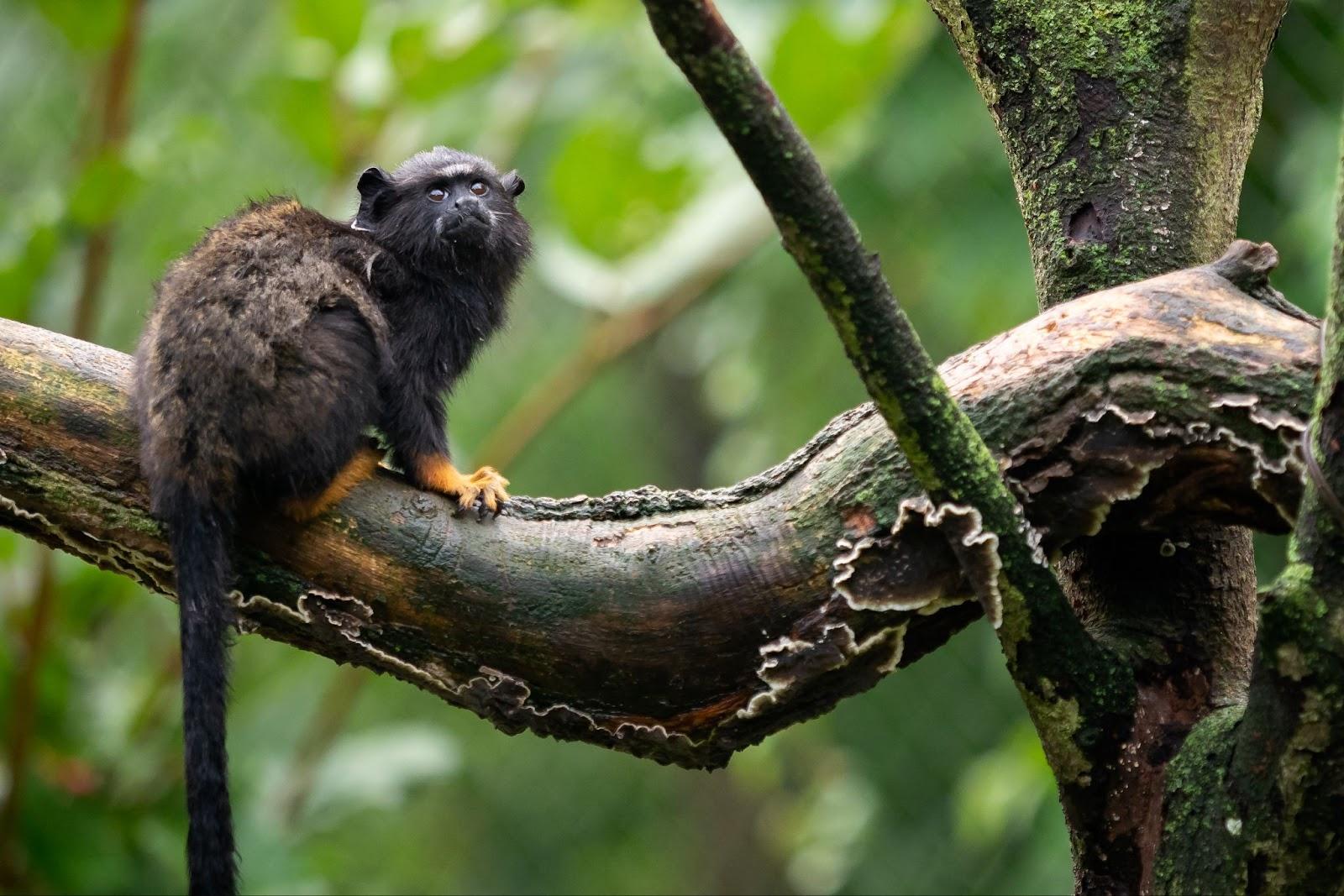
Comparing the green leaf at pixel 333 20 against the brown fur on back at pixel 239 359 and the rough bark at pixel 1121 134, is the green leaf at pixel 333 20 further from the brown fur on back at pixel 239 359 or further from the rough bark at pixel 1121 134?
the rough bark at pixel 1121 134

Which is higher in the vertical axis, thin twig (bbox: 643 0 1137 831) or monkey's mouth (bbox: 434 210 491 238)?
monkey's mouth (bbox: 434 210 491 238)

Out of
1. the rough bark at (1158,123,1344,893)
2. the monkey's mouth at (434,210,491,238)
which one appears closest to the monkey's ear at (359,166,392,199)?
the monkey's mouth at (434,210,491,238)

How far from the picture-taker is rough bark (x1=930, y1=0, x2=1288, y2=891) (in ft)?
8.12

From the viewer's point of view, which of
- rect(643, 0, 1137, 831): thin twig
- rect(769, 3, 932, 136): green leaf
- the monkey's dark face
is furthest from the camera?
rect(769, 3, 932, 136): green leaf

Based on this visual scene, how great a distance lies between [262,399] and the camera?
8.18 ft

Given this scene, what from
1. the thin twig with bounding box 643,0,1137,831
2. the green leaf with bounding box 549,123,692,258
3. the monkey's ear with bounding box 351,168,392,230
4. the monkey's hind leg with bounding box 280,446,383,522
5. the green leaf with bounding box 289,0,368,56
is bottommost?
the thin twig with bounding box 643,0,1137,831

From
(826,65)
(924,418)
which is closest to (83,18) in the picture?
(826,65)

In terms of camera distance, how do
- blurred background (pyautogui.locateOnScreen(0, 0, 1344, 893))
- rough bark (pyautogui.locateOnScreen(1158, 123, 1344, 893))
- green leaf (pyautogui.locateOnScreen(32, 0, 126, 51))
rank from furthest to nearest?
blurred background (pyautogui.locateOnScreen(0, 0, 1344, 893)), green leaf (pyautogui.locateOnScreen(32, 0, 126, 51)), rough bark (pyautogui.locateOnScreen(1158, 123, 1344, 893))

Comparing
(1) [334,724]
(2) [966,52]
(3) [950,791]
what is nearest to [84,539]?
(2) [966,52]

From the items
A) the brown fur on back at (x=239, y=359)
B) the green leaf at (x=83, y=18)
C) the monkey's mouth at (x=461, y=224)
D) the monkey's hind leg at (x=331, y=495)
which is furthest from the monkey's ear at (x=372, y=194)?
the monkey's hind leg at (x=331, y=495)

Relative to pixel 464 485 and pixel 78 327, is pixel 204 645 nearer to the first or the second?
pixel 464 485

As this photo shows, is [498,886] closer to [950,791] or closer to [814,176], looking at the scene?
[950,791]

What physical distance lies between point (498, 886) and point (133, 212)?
16.2 ft

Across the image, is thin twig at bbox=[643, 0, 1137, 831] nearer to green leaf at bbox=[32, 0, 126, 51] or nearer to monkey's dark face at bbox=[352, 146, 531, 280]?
monkey's dark face at bbox=[352, 146, 531, 280]
